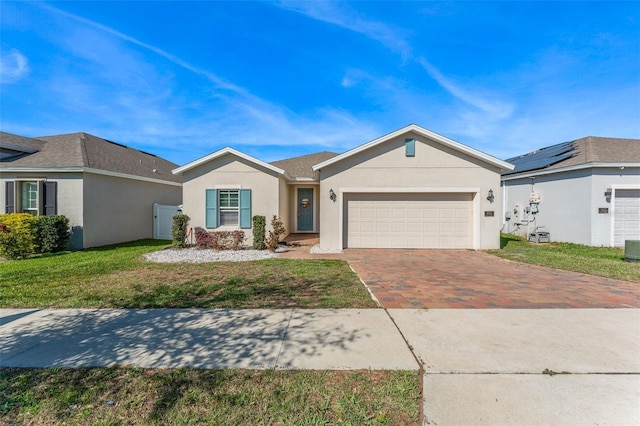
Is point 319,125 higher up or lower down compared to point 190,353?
higher up

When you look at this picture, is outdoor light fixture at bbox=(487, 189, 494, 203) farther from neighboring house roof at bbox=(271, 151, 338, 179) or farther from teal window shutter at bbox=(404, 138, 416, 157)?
neighboring house roof at bbox=(271, 151, 338, 179)

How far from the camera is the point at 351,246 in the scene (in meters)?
11.0

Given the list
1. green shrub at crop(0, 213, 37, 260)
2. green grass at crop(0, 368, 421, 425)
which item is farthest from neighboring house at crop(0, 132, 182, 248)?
green grass at crop(0, 368, 421, 425)

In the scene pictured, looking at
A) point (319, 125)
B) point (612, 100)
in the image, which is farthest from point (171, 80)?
point (612, 100)

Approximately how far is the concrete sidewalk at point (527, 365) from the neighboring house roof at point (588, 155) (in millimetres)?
10117

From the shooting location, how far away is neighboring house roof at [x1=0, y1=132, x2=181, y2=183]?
10.5 m

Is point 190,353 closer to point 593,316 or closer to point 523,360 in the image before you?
point 523,360

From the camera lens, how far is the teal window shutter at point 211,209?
11.2 meters

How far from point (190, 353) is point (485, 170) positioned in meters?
11.2

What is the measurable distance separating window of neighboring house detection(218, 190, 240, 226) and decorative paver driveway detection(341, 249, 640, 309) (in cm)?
556

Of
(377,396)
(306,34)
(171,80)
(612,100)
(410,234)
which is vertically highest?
(306,34)

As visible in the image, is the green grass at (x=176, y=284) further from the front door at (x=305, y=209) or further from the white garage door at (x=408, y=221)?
the front door at (x=305, y=209)

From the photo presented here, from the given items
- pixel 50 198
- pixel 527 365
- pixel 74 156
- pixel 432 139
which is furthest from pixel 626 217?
pixel 50 198

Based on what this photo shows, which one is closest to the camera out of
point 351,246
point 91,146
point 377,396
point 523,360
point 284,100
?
point 377,396
